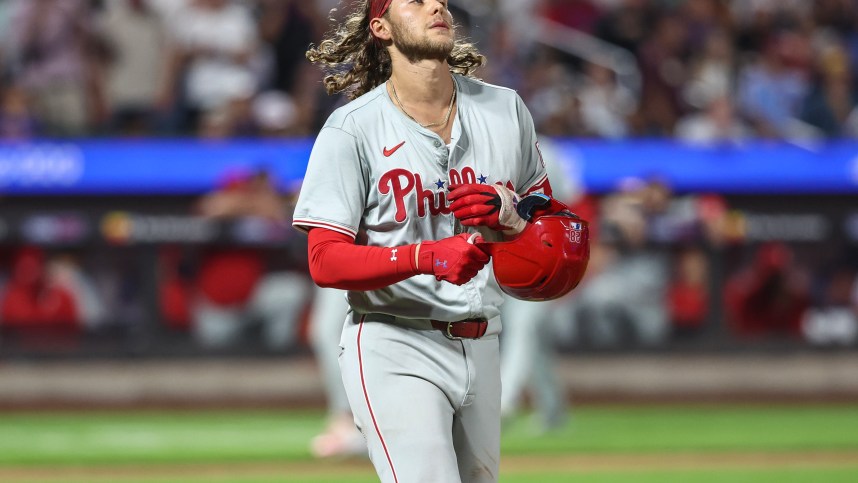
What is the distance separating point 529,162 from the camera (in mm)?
3965

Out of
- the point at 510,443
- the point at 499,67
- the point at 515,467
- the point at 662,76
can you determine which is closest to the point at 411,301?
the point at 515,467

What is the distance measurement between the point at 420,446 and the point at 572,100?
9.14m

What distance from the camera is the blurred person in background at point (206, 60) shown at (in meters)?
12.3

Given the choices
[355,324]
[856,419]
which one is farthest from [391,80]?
[856,419]

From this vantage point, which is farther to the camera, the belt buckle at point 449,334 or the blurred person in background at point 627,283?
the blurred person in background at point 627,283

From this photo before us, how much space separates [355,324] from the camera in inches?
150

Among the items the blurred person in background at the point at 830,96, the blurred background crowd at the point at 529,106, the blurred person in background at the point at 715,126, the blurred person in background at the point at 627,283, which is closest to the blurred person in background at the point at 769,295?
the blurred background crowd at the point at 529,106

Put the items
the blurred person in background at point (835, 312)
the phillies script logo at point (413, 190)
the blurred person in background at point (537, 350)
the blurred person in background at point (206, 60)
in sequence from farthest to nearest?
the blurred person in background at point (206, 60) → the blurred person in background at point (835, 312) → the blurred person in background at point (537, 350) → the phillies script logo at point (413, 190)

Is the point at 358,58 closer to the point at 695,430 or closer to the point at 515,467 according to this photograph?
the point at 515,467

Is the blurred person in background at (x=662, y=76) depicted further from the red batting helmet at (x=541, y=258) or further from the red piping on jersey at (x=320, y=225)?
the red piping on jersey at (x=320, y=225)

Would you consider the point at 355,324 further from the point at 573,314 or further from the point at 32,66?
the point at 32,66

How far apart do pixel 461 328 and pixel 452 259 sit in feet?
1.37

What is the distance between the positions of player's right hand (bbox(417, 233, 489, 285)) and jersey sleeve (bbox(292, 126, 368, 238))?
28 centimetres

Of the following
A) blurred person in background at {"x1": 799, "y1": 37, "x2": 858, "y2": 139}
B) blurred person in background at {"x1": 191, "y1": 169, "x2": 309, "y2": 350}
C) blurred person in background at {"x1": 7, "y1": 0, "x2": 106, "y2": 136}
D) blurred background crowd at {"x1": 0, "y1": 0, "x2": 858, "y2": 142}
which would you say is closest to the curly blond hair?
blurred person in background at {"x1": 191, "y1": 169, "x2": 309, "y2": 350}
